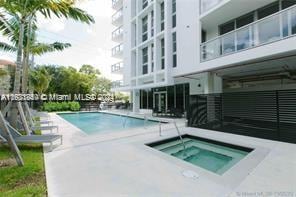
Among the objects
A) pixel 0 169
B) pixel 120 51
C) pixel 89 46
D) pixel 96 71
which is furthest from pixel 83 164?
pixel 96 71

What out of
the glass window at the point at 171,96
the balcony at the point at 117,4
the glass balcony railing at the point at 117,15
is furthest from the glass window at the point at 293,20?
the balcony at the point at 117,4

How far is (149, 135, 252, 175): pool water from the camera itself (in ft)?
21.8

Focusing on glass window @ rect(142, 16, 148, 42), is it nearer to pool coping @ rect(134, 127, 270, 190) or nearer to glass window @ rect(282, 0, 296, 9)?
glass window @ rect(282, 0, 296, 9)

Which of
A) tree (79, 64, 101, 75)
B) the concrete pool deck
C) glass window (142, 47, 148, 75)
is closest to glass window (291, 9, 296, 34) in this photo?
the concrete pool deck

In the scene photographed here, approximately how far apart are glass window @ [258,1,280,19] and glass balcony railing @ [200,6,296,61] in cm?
281

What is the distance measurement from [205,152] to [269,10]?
31.0 feet

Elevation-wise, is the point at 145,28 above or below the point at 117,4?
below

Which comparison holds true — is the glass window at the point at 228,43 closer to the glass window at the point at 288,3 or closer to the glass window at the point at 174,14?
the glass window at the point at 288,3

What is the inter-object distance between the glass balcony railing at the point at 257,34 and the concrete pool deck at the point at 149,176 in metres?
5.16

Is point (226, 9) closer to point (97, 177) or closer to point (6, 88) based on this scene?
point (97, 177)

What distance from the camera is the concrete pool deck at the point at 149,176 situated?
148 inches

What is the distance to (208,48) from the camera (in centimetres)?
1226

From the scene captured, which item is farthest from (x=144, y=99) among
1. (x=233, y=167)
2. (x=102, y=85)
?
(x=102, y=85)

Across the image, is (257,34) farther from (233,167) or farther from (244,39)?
(233,167)
